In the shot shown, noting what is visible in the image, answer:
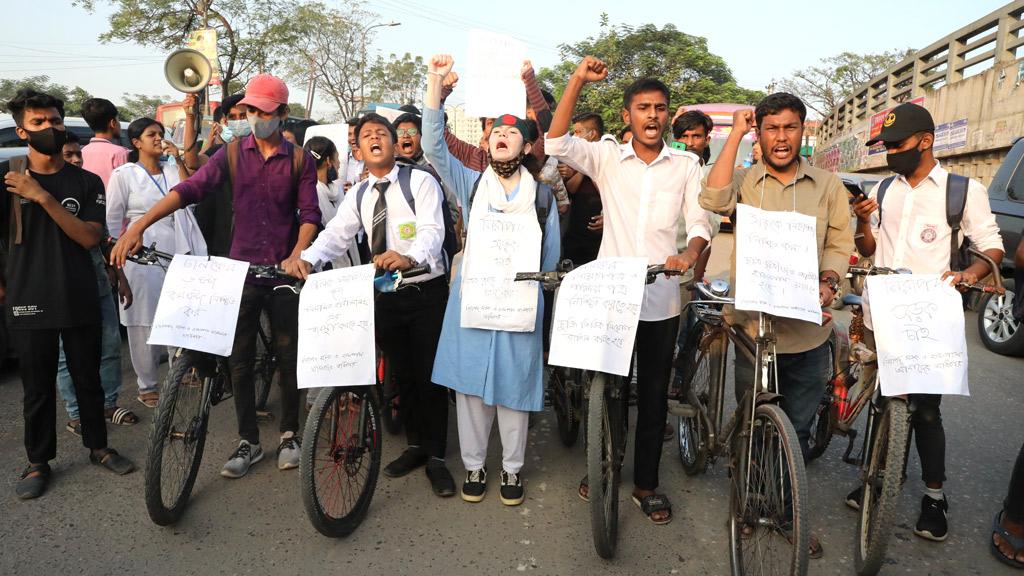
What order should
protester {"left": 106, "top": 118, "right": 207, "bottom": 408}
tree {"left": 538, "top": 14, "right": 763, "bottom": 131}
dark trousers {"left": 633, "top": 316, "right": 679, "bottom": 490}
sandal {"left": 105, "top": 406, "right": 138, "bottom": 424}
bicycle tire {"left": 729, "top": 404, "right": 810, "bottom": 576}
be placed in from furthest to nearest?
tree {"left": 538, "top": 14, "right": 763, "bottom": 131}
protester {"left": 106, "top": 118, "right": 207, "bottom": 408}
sandal {"left": 105, "top": 406, "right": 138, "bottom": 424}
dark trousers {"left": 633, "top": 316, "right": 679, "bottom": 490}
bicycle tire {"left": 729, "top": 404, "right": 810, "bottom": 576}

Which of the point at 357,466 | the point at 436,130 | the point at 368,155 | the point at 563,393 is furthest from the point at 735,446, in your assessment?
the point at 368,155

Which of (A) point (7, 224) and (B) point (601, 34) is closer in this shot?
(A) point (7, 224)

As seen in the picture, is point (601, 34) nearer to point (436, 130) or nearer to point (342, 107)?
point (342, 107)

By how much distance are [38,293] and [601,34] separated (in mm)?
33713

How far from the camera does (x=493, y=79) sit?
3.33 m

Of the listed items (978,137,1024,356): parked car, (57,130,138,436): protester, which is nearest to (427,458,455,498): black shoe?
(57,130,138,436): protester

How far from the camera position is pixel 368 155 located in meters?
3.61

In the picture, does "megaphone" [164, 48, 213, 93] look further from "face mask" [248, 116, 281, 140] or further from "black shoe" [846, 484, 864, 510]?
"black shoe" [846, 484, 864, 510]

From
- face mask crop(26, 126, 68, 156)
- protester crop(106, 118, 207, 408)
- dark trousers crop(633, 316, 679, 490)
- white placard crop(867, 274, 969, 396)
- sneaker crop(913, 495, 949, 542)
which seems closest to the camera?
white placard crop(867, 274, 969, 396)

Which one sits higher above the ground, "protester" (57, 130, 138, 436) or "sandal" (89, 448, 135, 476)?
"protester" (57, 130, 138, 436)

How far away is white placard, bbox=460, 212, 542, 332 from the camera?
3244 millimetres

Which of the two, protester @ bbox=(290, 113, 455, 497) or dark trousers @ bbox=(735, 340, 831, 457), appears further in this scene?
protester @ bbox=(290, 113, 455, 497)

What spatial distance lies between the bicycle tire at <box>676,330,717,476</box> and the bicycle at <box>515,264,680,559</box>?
1.71ft

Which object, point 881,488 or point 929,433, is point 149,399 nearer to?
point 881,488
